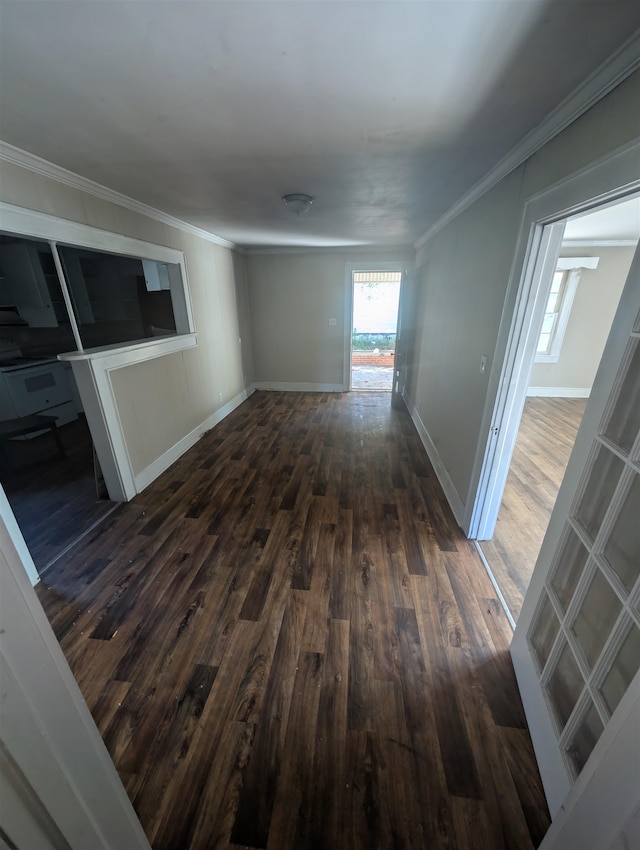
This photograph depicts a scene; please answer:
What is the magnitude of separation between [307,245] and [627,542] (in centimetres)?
500

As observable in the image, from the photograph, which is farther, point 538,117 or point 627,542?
point 538,117

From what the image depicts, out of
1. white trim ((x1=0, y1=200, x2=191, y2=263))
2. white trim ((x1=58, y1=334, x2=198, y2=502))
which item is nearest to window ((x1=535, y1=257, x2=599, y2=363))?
white trim ((x1=0, y1=200, x2=191, y2=263))

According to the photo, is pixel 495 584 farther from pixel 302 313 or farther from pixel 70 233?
pixel 302 313

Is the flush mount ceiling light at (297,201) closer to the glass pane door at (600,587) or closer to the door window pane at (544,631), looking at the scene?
the glass pane door at (600,587)

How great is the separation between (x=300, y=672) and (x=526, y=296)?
217 cm

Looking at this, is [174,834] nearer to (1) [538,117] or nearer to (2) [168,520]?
(2) [168,520]

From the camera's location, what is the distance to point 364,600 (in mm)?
1849

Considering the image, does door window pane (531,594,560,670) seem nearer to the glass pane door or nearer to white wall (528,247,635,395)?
the glass pane door

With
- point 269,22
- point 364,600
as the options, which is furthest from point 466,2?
point 364,600

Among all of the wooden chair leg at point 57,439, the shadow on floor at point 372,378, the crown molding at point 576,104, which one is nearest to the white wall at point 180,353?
the wooden chair leg at point 57,439

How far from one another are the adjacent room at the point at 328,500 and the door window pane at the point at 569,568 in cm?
1

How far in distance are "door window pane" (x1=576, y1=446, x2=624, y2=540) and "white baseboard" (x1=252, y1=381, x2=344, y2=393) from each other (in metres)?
4.79

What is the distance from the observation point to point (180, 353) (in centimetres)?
348

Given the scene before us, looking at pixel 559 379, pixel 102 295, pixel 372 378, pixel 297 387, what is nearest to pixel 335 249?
pixel 297 387
